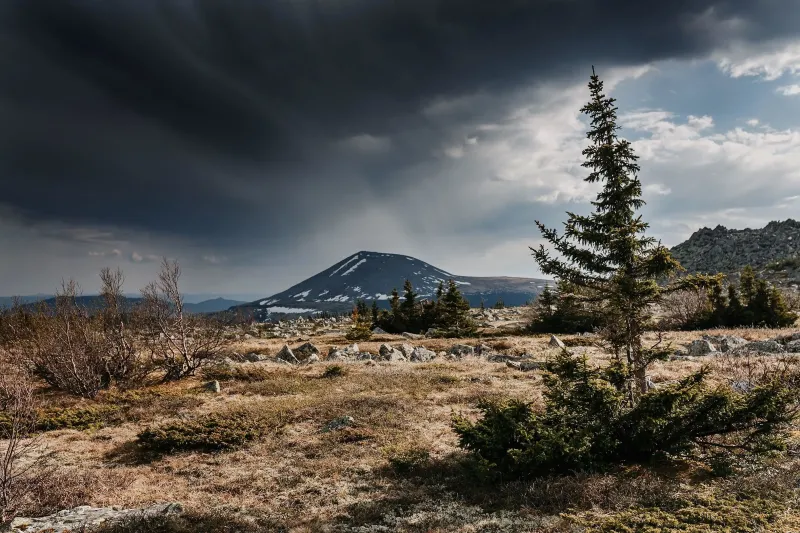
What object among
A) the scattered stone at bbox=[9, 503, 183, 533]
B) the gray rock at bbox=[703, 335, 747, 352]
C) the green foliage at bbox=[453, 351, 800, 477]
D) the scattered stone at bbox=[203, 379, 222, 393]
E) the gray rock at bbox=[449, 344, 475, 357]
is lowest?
the gray rock at bbox=[449, 344, 475, 357]

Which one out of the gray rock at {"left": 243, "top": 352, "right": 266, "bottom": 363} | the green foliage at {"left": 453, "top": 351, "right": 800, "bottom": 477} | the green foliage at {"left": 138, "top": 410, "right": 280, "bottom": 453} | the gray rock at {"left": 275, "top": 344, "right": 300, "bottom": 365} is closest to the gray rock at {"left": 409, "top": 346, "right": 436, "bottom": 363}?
the gray rock at {"left": 275, "top": 344, "right": 300, "bottom": 365}

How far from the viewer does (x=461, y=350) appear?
31.9 m

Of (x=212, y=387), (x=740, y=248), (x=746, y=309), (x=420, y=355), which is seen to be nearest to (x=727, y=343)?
(x=746, y=309)

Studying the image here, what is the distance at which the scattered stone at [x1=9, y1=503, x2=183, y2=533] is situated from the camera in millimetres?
7109

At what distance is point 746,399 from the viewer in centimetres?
808

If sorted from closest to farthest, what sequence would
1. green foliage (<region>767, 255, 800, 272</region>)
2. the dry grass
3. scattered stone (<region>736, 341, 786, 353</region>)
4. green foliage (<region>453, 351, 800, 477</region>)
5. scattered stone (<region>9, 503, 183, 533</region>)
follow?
scattered stone (<region>9, 503, 183, 533</region>) < the dry grass < green foliage (<region>453, 351, 800, 477</region>) < scattered stone (<region>736, 341, 786, 353</region>) < green foliage (<region>767, 255, 800, 272</region>)

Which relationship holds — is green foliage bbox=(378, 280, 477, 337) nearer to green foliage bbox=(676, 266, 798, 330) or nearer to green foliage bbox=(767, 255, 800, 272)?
green foliage bbox=(676, 266, 798, 330)

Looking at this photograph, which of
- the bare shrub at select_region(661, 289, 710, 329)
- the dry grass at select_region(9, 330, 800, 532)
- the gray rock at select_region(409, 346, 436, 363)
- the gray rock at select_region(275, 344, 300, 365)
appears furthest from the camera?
the bare shrub at select_region(661, 289, 710, 329)

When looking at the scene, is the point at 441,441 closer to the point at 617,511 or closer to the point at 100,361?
the point at 617,511

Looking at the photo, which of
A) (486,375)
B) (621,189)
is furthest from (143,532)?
(486,375)

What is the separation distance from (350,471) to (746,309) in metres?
44.7

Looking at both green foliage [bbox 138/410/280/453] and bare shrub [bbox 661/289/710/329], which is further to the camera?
bare shrub [bbox 661/289/710/329]

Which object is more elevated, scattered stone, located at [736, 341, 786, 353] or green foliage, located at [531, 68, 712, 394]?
green foliage, located at [531, 68, 712, 394]

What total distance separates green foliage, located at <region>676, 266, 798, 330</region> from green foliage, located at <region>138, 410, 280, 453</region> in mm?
38782
